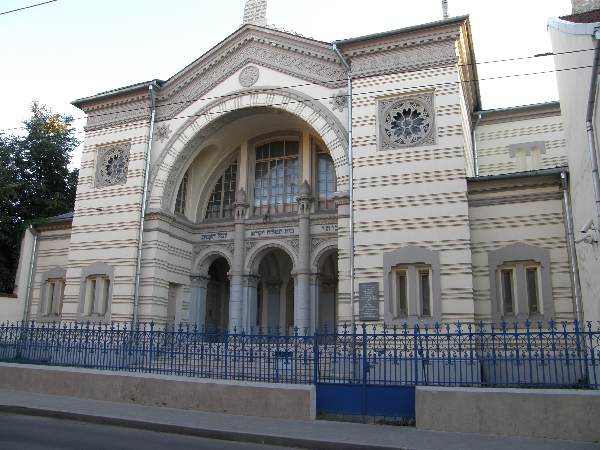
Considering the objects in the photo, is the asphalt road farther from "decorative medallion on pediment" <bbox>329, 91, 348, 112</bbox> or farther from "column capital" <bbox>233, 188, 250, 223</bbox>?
"column capital" <bbox>233, 188, 250, 223</bbox>

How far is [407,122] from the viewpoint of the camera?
54.3 feet

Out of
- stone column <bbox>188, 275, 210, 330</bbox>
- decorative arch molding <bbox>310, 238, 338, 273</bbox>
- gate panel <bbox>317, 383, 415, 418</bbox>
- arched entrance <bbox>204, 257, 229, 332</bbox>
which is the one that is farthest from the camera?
arched entrance <bbox>204, 257, 229, 332</bbox>

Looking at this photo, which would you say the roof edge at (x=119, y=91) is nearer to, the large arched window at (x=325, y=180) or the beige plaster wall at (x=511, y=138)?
the large arched window at (x=325, y=180)

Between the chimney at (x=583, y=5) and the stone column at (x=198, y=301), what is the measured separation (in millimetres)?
16058

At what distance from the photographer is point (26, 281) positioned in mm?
22766

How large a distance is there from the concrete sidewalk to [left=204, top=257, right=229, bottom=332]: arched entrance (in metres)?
11.8

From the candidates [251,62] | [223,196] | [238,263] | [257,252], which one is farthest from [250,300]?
[251,62]

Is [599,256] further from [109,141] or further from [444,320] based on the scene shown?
[109,141]

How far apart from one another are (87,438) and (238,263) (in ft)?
40.2

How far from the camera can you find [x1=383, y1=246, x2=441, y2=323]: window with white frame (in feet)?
49.8

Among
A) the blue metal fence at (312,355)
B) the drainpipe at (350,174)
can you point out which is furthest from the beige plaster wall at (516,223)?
the drainpipe at (350,174)

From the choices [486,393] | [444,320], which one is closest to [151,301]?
[444,320]

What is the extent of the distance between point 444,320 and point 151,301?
989 centimetres

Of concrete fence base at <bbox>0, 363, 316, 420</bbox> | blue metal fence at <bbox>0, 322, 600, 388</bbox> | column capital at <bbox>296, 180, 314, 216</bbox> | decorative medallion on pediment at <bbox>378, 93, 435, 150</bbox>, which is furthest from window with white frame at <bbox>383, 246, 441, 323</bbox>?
concrete fence base at <bbox>0, 363, 316, 420</bbox>
